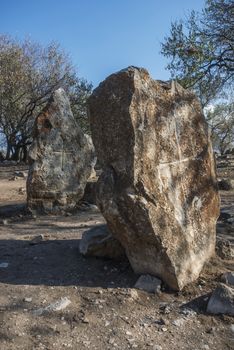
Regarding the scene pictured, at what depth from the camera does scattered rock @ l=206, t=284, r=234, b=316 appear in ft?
13.3

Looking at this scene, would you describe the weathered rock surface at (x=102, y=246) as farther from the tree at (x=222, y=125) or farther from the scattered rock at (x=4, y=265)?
the tree at (x=222, y=125)

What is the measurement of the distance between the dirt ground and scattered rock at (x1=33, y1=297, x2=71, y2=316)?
0.02m

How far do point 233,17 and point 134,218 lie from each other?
13026 millimetres

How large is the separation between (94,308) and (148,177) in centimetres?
122

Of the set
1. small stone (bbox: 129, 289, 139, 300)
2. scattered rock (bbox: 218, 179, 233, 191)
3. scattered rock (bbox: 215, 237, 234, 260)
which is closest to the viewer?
small stone (bbox: 129, 289, 139, 300)

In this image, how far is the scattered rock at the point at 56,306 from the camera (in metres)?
3.91

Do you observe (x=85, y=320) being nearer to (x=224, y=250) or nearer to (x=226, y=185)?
(x=224, y=250)

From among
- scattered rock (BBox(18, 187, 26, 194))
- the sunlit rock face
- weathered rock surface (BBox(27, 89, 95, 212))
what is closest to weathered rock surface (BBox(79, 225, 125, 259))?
the sunlit rock face

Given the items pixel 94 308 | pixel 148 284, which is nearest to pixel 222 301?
pixel 148 284

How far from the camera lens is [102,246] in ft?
16.2

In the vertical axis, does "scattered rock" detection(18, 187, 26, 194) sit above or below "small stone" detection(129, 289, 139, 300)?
above

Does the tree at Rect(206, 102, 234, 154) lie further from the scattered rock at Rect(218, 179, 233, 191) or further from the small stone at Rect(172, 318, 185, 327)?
the small stone at Rect(172, 318, 185, 327)

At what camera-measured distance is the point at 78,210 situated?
29.6ft

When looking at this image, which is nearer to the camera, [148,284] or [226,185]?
[148,284]
